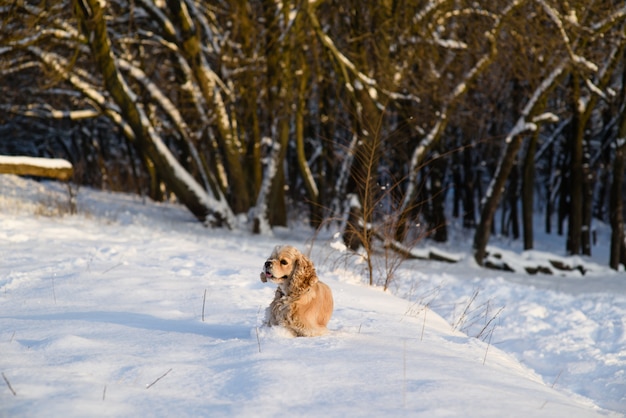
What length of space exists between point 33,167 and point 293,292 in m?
7.72

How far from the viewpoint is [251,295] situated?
18.9 feet

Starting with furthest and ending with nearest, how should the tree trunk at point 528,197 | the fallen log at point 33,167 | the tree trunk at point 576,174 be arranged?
the tree trunk at point 528,197 → the tree trunk at point 576,174 → the fallen log at point 33,167

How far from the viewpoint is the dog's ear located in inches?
160

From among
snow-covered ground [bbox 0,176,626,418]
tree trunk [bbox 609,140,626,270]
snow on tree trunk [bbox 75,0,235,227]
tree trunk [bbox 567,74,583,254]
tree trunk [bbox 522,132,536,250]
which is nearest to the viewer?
snow-covered ground [bbox 0,176,626,418]

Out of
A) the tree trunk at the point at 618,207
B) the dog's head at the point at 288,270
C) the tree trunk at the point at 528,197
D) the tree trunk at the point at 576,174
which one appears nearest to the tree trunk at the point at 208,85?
the tree trunk at the point at 528,197

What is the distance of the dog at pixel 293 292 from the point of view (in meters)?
4.04

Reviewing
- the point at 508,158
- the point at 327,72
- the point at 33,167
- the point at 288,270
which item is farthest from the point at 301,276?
the point at 327,72

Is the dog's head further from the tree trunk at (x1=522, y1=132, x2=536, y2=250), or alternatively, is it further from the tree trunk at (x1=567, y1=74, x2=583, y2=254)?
the tree trunk at (x1=522, y1=132, x2=536, y2=250)

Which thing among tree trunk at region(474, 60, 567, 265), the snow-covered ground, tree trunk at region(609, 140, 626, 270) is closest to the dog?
the snow-covered ground

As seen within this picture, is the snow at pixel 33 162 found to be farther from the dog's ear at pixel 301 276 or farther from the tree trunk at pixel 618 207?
the tree trunk at pixel 618 207

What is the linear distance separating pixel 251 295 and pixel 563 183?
1969 centimetres

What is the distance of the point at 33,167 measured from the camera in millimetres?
10141

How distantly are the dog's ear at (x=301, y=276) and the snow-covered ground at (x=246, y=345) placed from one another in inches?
12.6

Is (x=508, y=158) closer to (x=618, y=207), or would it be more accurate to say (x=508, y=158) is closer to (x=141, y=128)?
(x=618, y=207)
